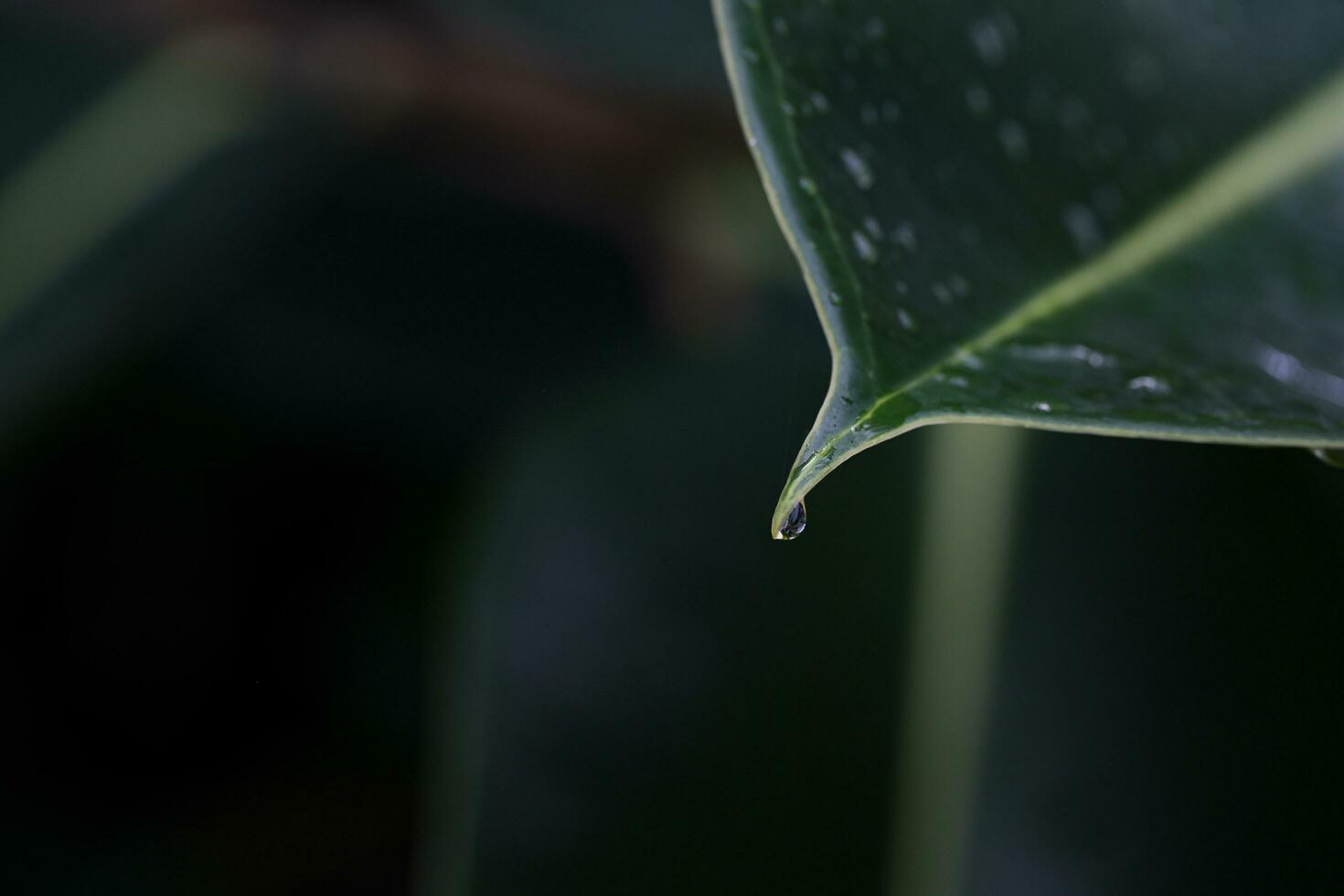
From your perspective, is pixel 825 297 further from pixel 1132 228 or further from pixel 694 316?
pixel 694 316

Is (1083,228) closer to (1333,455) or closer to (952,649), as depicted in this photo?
(1333,455)

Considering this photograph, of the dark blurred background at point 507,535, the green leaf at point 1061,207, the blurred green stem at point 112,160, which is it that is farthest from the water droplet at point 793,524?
the blurred green stem at point 112,160

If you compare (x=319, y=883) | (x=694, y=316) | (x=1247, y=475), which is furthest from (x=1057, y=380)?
(x=319, y=883)

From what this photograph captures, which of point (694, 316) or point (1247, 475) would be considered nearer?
point (1247, 475)

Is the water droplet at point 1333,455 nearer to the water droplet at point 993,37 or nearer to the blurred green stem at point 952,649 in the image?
the water droplet at point 993,37

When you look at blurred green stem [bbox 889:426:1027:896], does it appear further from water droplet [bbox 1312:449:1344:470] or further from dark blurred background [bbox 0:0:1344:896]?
water droplet [bbox 1312:449:1344:470]
